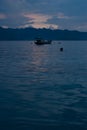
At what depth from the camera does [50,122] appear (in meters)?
17.1

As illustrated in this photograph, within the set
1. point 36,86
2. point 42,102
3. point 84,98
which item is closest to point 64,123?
point 42,102

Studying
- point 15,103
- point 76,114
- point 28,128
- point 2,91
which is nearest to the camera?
point 28,128

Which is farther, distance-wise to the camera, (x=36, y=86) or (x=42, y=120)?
(x=36, y=86)

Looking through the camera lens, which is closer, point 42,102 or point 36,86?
point 42,102

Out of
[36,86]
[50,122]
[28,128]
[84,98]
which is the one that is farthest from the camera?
[36,86]

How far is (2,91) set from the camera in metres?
26.1

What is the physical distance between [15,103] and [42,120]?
14.7ft

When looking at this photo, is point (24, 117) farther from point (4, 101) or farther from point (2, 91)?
point (2, 91)

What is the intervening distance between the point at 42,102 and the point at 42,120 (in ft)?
14.0

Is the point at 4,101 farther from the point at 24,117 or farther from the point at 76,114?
the point at 76,114

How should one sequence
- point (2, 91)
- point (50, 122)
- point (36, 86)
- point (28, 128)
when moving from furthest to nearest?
point (36, 86)
point (2, 91)
point (50, 122)
point (28, 128)

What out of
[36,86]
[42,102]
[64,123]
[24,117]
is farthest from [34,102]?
[36,86]

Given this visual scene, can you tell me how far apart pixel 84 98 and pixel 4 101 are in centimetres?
613

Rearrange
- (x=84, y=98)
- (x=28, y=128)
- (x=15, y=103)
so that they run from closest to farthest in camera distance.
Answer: (x=28, y=128) → (x=15, y=103) → (x=84, y=98)
